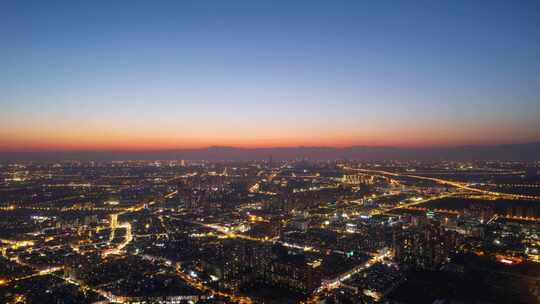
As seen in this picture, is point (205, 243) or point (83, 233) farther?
point (83, 233)

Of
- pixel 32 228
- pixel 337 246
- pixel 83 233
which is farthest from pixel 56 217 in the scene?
pixel 337 246

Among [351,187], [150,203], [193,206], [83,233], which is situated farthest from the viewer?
[351,187]

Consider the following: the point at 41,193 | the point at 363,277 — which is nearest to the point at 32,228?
the point at 41,193

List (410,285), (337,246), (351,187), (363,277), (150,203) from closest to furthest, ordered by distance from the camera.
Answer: (410,285) < (363,277) < (337,246) < (150,203) < (351,187)

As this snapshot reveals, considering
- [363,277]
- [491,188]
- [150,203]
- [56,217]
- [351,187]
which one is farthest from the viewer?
[351,187]

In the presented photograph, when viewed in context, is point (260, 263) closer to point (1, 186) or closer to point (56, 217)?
point (56, 217)

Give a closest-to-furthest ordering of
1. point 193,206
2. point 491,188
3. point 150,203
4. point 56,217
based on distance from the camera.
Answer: point 56,217 → point 193,206 → point 150,203 → point 491,188

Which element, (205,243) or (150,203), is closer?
(205,243)

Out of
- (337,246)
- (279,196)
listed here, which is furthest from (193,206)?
(337,246)

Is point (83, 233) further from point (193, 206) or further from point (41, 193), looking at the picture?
point (41, 193)
